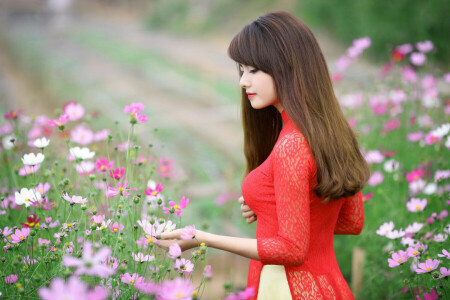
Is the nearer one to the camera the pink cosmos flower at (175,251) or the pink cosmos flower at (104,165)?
the pink cosmos flower at (175,251)

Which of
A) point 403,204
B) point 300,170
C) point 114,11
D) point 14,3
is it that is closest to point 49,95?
point 403,204

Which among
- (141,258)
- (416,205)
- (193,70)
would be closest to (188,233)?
(141,258)

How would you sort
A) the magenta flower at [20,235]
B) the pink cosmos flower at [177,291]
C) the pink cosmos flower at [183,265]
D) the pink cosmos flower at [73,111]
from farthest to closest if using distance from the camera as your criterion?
1. the pink cosmos flower at [73,111]
2. the magenta flower at [20,235]
3. the pink cosmos flower at [183,265]
4. the pink cosmos flower at [177,291]

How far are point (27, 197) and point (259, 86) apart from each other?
0.73m

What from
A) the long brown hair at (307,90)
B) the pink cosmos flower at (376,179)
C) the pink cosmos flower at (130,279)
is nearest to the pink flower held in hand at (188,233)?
the pink cosmos flower at (130,279)

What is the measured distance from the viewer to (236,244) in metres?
1.08

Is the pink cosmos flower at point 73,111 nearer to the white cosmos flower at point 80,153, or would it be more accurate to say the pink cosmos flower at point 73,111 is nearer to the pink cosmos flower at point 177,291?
the white cosmos flower at point 80,153

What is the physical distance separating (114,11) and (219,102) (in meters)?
16.8

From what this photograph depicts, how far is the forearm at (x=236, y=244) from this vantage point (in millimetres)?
1061

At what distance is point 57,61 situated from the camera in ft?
28.2

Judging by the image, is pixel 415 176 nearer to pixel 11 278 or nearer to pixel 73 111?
pixel 73 111

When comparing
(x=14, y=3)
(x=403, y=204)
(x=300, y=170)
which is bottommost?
(x=403, y=204)

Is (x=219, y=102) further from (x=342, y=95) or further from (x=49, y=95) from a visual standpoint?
(x=342, y=95)

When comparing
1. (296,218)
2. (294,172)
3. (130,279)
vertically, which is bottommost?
(130,279)
